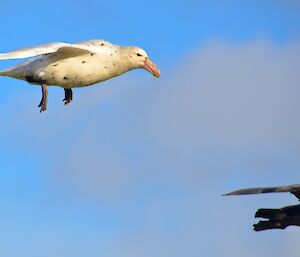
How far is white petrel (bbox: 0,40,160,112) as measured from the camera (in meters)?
17.9

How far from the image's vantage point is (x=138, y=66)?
1928 centimetres

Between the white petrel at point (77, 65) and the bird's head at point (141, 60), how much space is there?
3 centimetres

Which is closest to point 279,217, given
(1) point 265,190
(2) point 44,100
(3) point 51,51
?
(1) point 265,190

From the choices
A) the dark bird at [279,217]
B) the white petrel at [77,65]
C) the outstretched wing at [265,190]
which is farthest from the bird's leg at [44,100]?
the outstretched wing at [265,190]

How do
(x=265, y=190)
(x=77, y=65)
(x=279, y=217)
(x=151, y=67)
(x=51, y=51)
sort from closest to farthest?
(x=265, y=190) → (x=279, y=217) → (x=51, y=51) → (x=77, y=65) → (x=151, y=67)

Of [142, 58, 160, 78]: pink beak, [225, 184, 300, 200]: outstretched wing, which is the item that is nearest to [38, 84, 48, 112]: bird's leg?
[142, 58, 160, 78]: pink beak

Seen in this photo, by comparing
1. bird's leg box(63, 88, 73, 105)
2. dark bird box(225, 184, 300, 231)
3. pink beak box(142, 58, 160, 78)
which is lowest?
dark bird box(225, 184, 300, 231)

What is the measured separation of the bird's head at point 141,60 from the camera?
1905cm

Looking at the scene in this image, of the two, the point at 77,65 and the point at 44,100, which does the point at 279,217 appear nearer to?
the point at 77,65

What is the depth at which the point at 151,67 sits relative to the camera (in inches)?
774

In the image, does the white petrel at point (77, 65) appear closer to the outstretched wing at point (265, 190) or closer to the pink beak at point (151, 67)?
the pink beak at point (151, 67)

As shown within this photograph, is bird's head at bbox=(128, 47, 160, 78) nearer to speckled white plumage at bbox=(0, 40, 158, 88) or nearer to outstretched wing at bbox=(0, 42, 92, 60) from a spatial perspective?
speckled white plumage at bbox=(0, 40, 158, 88)

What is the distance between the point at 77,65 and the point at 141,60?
1.99 m

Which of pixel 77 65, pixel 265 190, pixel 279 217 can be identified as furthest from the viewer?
pixel 77 65
